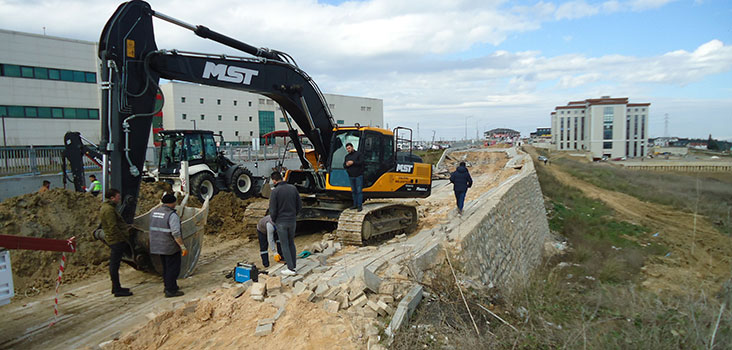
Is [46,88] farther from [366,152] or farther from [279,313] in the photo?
[279,313]

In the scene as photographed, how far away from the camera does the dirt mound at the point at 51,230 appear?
240 inches

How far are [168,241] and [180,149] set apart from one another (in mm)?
6872

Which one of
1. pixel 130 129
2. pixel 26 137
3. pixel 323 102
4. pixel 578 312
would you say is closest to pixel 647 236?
pixel 578 312

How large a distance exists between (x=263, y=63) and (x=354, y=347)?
491cm

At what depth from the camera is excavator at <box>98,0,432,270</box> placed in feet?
17.2

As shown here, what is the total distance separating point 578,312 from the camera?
18.2 feet

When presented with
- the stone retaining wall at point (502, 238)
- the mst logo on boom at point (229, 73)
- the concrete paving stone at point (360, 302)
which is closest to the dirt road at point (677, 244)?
the stone retaining wall at point (502, 238)

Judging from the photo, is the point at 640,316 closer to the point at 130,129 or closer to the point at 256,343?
the point at 256,343

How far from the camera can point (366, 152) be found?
777 cm

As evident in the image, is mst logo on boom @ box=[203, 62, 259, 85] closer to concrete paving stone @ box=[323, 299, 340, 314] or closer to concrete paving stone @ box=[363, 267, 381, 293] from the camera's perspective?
concrete paving stone @ box=[363, 267, 381, 293]

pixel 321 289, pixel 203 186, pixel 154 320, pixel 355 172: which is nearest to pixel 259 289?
pixel 321 289

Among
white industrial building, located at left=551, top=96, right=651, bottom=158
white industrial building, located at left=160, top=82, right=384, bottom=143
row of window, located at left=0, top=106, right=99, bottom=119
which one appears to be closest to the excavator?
row of window, located at left=0, top=106, right=99, bottom=119

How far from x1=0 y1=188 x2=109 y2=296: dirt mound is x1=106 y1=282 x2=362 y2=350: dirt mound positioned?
3167 mm

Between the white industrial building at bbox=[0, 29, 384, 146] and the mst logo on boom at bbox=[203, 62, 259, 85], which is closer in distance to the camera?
the mst logo on boom at bbox=[203, 62, 259, 85]
